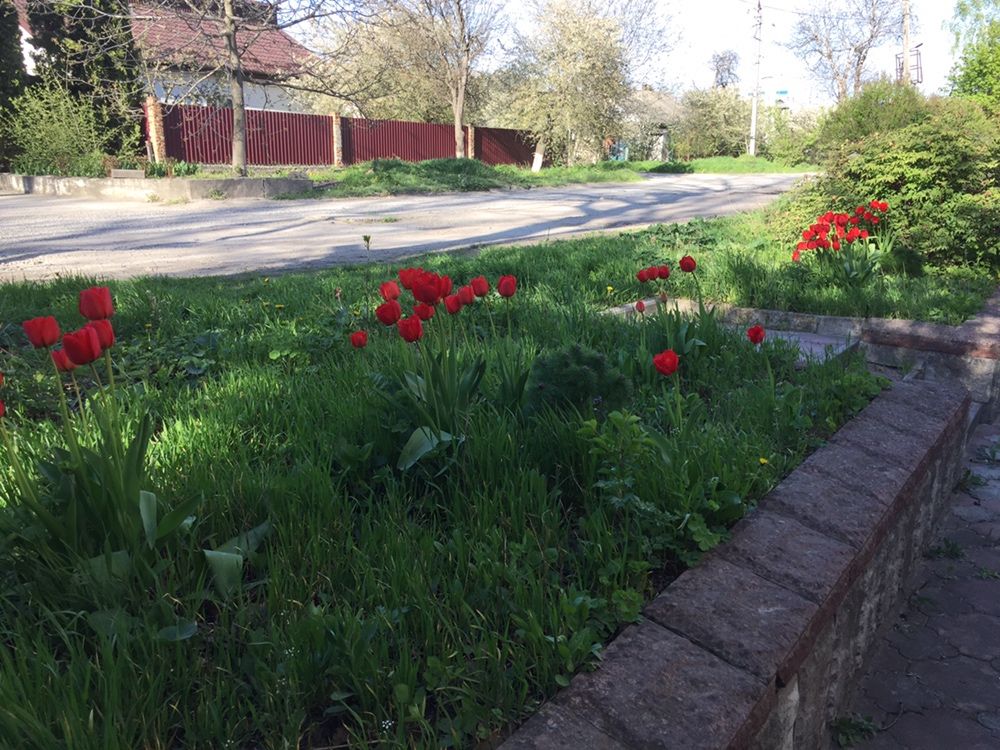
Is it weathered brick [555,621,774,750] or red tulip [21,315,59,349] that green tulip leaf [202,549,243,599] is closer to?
red tulip [21,315,59,349]

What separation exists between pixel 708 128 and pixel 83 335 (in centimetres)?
5223

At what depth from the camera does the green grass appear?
148cm

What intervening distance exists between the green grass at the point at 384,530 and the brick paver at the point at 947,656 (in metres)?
0.68

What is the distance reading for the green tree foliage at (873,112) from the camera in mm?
9250

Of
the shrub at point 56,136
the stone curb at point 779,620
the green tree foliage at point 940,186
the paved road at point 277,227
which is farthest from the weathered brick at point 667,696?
the shrub at point 56,136

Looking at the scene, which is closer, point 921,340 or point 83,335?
point 83,335

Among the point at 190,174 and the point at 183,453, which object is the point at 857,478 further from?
the point at 190,174

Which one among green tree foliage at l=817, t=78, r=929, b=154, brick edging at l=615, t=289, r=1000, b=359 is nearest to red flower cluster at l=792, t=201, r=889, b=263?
brick edging at l=615, t=289, r=1000, b=359

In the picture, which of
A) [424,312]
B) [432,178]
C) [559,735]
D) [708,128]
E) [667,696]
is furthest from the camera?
[708,128]

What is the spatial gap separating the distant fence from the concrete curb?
4.65m

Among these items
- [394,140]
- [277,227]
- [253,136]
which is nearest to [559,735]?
[277,227]

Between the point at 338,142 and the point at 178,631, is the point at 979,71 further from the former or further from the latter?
the point at 338,142

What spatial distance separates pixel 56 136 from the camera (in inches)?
736

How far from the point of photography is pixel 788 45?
50.7 metres
